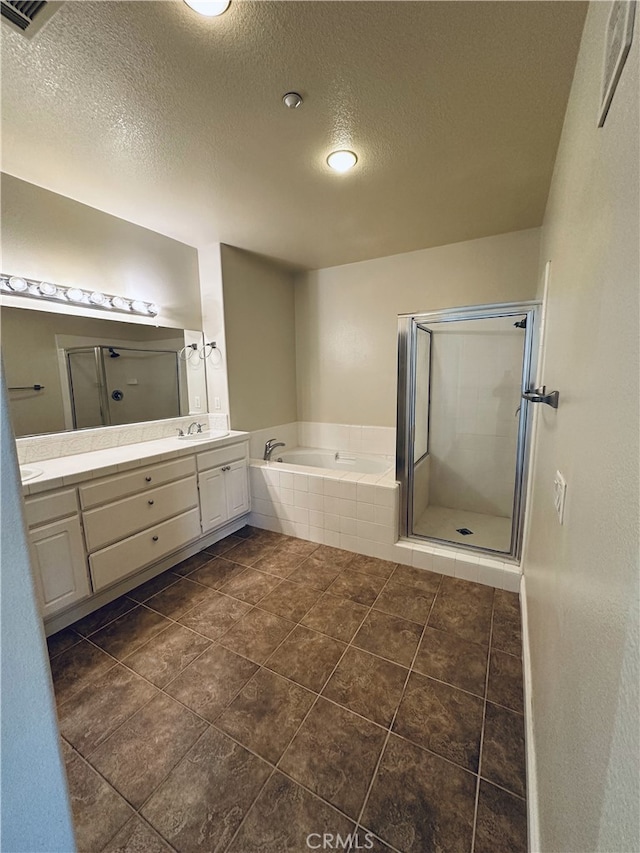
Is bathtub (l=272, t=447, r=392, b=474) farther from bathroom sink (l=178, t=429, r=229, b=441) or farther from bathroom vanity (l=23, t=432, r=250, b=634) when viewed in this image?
bathroom vanity (l=23, t=432, r=250, b=634)

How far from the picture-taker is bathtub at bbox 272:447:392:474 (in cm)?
358

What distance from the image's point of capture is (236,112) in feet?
4.98

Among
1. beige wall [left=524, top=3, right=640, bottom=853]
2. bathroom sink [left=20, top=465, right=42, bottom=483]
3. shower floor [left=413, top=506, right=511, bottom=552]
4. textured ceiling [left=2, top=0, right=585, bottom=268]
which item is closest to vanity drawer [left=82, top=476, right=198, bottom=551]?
bathroom sink [left=20, top=465, right=42, bottom=483]

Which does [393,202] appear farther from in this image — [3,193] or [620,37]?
[3,193]

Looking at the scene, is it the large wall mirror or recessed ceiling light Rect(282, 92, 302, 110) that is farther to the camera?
the large wall mirror

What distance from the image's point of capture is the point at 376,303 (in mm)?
3473

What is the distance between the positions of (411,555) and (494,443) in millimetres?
1461

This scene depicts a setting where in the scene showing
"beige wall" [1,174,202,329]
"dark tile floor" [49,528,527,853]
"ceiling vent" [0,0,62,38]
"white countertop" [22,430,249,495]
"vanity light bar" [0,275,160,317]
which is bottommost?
"dark tile floor" [49,528,527,853]

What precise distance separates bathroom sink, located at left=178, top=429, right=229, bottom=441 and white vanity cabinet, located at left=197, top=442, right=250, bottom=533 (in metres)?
0.17

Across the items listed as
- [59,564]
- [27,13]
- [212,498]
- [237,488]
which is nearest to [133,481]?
[59,564]

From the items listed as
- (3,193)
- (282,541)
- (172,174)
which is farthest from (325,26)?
(282,541)

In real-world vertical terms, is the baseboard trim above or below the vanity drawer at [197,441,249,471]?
below

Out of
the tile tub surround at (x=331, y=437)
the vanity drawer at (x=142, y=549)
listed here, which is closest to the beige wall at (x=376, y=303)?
the tile tub surround at (x=331, y=437)

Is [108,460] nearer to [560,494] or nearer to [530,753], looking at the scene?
[560,494]
